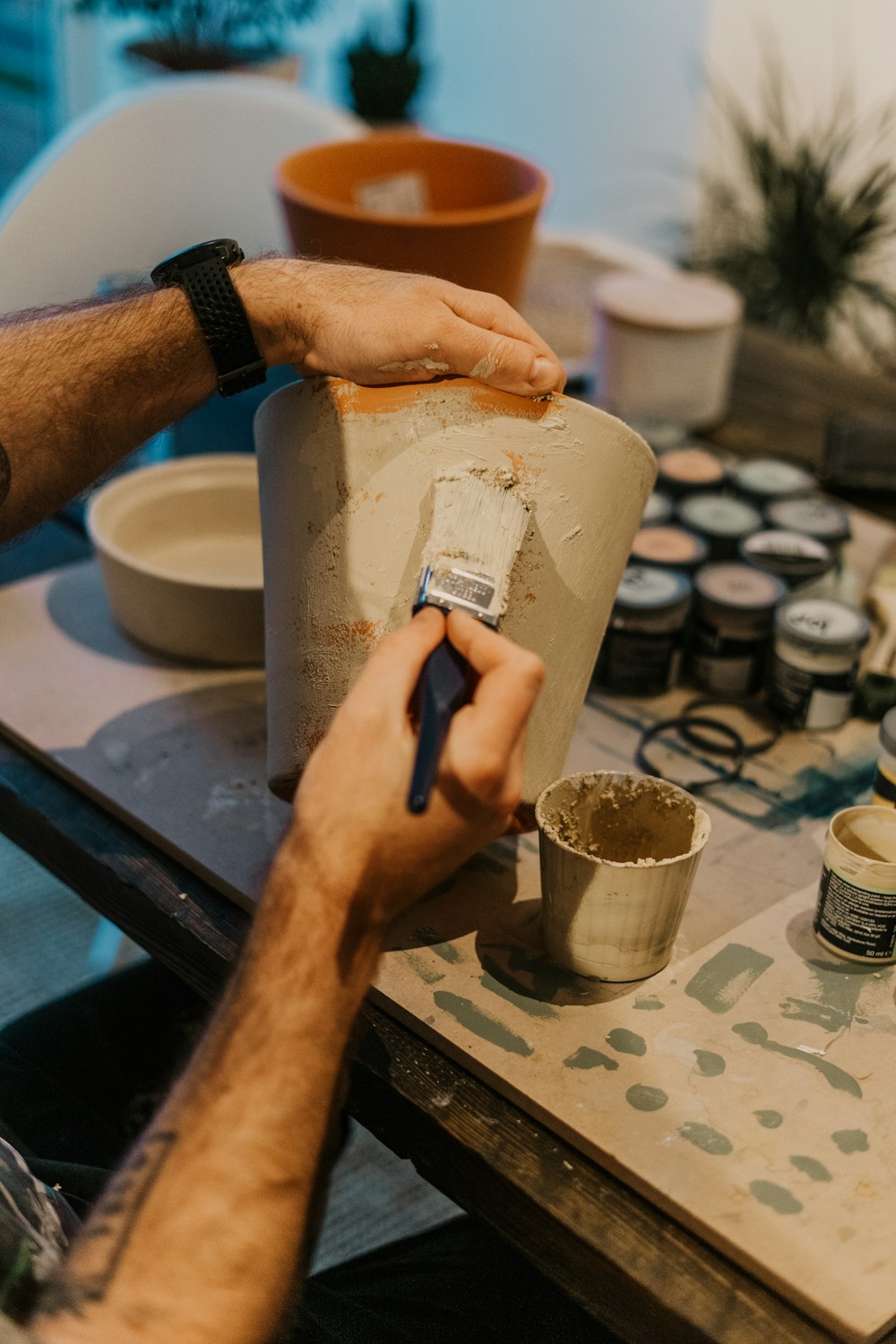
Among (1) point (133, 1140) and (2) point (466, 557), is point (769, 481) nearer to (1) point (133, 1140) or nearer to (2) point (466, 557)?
(2) point (466, 557)

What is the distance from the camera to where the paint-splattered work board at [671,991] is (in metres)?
0.69

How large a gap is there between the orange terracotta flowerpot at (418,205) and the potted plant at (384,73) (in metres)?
1.33

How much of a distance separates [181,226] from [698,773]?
1.21 metres

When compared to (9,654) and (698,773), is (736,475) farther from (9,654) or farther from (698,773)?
(9,654)

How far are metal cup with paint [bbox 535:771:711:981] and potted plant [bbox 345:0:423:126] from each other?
2.21 metres

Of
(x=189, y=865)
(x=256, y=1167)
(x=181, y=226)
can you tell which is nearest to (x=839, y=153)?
(x=181, y=226)

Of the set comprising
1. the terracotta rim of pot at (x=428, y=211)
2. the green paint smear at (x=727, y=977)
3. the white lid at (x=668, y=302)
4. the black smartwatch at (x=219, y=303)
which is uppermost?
the terracotta rim of pot at (x=428, y=211)

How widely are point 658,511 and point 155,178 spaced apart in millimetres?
947

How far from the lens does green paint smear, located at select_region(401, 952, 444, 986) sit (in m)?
0.83

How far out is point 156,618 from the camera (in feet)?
3.76

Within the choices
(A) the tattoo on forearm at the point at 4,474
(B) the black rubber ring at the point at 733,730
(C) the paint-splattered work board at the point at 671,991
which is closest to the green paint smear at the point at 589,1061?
(C) the paint-splattered work board at the point at 671,991

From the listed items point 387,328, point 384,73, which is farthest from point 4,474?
point 384,73

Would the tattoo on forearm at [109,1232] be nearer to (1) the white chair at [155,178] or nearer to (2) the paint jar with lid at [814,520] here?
(2) the paint jar with lid at [814,520]

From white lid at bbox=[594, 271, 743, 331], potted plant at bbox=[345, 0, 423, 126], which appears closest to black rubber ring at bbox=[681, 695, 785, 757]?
white lid at bbox=[594, 271, 743, 331]
